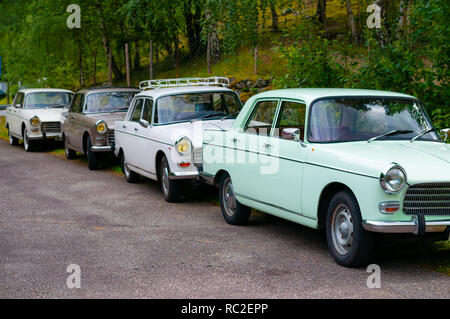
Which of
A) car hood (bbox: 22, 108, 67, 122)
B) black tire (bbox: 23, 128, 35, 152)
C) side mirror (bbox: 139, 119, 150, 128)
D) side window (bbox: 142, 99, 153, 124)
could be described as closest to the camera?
side mirror (bbox: 139, 119, 150, 128)

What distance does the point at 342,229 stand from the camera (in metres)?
6.93

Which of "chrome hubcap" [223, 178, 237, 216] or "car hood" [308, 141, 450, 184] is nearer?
"car hood" [308, 141, 450, 184]

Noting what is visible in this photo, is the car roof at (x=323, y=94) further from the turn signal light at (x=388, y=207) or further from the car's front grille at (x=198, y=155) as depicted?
the car's front grille at (x=198, y=155)

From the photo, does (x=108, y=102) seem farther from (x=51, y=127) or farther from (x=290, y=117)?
(x=290, y=117)

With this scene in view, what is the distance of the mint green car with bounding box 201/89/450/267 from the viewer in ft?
21.1

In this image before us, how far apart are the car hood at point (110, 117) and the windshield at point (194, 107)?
3.60 metres

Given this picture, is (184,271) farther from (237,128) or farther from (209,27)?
(209,27)

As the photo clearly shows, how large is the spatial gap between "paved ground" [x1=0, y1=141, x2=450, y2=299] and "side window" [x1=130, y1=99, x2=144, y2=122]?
1.79m

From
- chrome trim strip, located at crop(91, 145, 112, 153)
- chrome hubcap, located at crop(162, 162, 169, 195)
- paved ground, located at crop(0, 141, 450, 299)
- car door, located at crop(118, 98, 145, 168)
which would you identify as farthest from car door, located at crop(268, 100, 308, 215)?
chrome trim strip, located at crop(91, 145, 112, 153)

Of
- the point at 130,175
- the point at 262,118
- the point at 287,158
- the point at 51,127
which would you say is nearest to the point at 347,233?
the point at 287,158

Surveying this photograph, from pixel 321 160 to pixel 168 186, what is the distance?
14.7 ft

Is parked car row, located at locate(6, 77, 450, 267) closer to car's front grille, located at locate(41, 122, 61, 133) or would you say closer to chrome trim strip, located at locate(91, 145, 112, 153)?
chrome trim strip, located at locate(91, 145, 112, 153)

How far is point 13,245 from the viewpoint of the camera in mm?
8094

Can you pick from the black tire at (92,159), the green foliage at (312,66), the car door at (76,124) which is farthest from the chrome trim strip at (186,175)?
the car door at (76,124)
